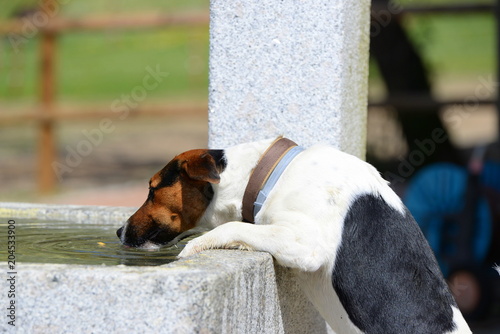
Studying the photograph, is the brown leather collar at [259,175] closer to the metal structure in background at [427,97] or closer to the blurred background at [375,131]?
the blurred background at [375,131]

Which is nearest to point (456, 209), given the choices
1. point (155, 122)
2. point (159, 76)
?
point (155, 122)

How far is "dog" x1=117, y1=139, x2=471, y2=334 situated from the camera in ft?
10.5

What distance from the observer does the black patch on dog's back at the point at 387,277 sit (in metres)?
3.19

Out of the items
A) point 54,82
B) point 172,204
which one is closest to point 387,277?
point 172,204

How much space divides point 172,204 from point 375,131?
21.3 feet

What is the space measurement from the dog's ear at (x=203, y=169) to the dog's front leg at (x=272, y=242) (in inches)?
7.8

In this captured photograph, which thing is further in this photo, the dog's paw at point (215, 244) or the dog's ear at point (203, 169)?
the dog's ear at point (203, 169)

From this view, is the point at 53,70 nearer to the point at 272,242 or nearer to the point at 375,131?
the point at 375,131

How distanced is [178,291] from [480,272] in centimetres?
421

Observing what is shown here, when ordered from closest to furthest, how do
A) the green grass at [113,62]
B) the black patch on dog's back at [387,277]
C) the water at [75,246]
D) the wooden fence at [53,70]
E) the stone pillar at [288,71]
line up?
the black patch on dog's back at [387,277] → the water at [75,246] → the stone pillar at [288,71] → the wooden fence at [53,70] → the green grass at [113,62]

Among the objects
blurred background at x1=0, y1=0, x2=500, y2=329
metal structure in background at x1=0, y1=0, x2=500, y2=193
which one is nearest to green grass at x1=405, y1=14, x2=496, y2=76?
blurred background at x1=0, y1=0, x2=500, y2=329

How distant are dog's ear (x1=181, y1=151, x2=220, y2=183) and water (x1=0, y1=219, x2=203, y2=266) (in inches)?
13.8

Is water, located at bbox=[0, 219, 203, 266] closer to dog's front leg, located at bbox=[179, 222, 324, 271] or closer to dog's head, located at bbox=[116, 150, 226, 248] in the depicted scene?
dog's head, located at bbox=[116, 150, 226, 248]

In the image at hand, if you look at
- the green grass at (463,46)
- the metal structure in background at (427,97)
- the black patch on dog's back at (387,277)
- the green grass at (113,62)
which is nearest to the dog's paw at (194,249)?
the black patch on dog's back at (387,277)
